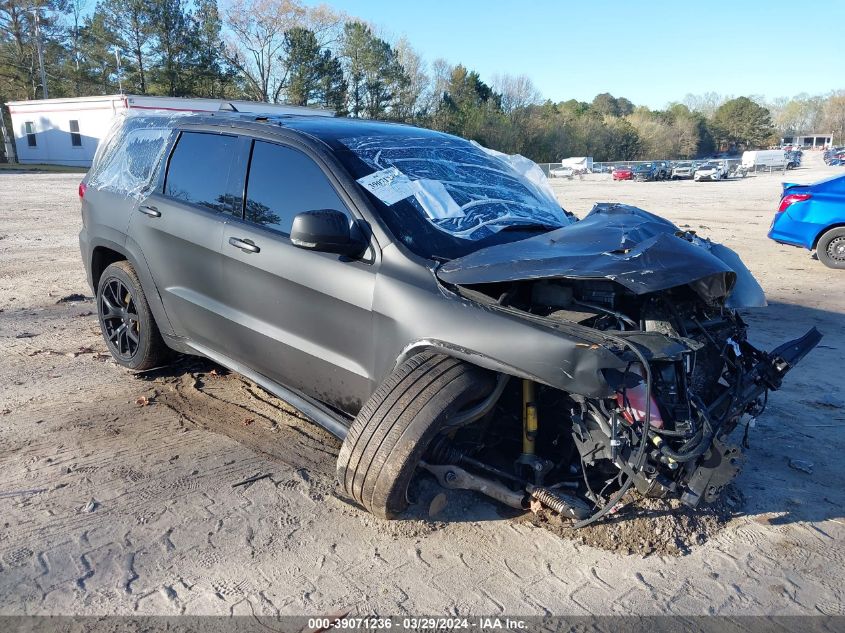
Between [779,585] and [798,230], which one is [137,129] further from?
[798,230]

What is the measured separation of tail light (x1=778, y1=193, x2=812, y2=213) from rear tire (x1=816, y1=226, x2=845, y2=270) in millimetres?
650

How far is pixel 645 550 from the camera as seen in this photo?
3.03m

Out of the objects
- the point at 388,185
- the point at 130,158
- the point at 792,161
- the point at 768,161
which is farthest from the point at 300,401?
the point at 792,161

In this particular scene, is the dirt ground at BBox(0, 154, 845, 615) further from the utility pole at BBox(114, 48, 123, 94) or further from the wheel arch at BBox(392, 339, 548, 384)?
the utility pole at BBox(114, 48, 123, 94)

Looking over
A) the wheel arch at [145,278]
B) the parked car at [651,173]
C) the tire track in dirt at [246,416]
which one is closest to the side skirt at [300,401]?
the tire track in dirt at [246,416]

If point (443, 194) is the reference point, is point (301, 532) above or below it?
below

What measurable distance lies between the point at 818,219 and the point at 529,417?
9.34m

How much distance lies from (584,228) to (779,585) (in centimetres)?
187

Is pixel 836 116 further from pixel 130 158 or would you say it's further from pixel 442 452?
pixel 442 452

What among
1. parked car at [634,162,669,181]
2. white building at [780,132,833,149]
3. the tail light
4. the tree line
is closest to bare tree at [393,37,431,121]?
the tree line

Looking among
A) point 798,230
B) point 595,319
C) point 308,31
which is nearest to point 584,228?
point 595,319

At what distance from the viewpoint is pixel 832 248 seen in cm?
1023

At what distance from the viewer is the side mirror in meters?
3.25

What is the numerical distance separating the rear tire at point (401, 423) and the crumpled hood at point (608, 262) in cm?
44
